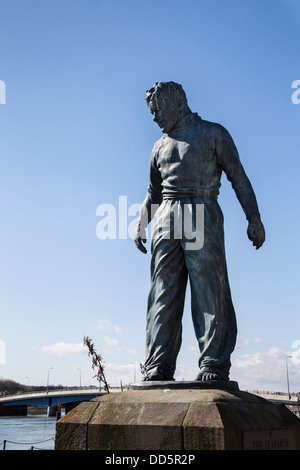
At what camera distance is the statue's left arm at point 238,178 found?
19.8 ft

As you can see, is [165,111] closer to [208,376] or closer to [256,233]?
[256,233]

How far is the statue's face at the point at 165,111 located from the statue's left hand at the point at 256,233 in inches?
59.4

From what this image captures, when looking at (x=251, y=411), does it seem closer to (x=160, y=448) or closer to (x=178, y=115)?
(x=160, y=448)

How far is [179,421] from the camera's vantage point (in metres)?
4.38

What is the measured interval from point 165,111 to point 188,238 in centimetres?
160

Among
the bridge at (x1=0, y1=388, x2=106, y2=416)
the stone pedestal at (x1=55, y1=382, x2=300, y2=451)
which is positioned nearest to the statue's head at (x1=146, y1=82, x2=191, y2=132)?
the stone pedestal at (x1=55, y1=382, x2=300, y2=451)

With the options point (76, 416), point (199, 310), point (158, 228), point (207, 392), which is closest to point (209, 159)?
point (158, 228)

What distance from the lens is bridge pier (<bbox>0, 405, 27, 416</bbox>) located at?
277 ft

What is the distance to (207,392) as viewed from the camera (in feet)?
15.5

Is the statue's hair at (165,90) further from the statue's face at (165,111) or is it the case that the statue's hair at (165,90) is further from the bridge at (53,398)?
the bridge at (53,398)

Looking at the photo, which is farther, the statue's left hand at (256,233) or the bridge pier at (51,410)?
the bridge pier at (51,410)

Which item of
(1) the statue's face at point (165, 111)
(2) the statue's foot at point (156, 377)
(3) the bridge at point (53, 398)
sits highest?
(1) the statue's face at point (165, 111)

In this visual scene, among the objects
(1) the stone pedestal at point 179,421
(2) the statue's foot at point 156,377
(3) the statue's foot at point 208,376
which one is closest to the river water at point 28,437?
(2) the statue's foot at point 156,377
